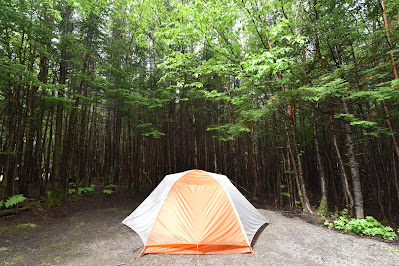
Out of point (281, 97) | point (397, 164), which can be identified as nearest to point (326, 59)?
point (281, 97)

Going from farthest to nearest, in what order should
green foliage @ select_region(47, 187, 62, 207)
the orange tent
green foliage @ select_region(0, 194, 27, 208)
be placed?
green foliage @ select_region(47, 187, 62, 207), green foliage @ select_region(0, 194, 27, 208), the orange tent

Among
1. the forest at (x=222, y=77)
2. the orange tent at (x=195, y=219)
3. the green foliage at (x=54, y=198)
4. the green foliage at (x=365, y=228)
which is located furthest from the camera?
the green foliage at (x=54, y=198)

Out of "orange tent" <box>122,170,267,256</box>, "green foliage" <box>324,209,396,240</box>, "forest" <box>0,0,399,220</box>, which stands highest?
"forest" <box>0,0,399,220</box>

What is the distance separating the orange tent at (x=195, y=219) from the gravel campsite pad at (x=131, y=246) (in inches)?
8.5

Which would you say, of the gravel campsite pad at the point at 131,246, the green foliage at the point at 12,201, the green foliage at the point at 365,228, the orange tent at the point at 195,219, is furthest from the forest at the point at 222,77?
the orange tent at the point at 195,219

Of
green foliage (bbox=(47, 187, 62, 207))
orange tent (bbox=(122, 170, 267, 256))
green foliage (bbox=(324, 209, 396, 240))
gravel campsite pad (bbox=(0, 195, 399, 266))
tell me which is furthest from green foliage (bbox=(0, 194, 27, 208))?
green foliage (bbox=(324, 209, 396, 240))

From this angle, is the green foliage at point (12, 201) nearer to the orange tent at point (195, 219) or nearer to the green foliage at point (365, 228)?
the orange tent at point (195, 219)

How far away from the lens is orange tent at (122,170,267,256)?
3910 millimetres

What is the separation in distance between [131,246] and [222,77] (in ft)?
28.9

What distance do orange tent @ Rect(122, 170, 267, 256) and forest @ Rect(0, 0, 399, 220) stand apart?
333 cm

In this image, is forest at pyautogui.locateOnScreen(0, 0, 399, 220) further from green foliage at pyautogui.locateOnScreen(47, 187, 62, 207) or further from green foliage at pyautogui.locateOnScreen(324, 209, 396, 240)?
green foliage at pyautogui.locateOnScreen(324, 209, 396, 240)

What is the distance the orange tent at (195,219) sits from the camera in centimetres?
391

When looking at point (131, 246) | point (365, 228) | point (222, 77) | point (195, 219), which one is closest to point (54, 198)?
point (131, 246)

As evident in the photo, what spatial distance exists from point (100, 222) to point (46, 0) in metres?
7.50
